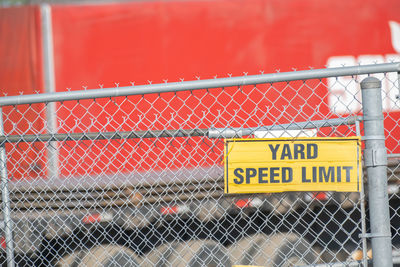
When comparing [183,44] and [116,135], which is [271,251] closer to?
[116,135]

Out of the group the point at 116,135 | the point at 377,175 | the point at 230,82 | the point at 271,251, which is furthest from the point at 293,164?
the point at 271,251

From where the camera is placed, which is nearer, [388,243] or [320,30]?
[388,243]

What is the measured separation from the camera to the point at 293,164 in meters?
2.42

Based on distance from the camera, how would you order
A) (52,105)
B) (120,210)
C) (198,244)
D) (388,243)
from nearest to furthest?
(388,243) → (120,210) → (198,244) → (52,105)

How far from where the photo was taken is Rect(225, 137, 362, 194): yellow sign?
240 cm

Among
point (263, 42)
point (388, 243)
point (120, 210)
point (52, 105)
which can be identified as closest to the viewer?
point (388, 243)

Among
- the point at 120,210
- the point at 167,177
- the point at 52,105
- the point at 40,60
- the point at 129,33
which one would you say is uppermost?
the point at 129,33

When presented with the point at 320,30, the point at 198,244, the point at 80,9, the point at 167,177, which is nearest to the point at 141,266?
the point at 198,244

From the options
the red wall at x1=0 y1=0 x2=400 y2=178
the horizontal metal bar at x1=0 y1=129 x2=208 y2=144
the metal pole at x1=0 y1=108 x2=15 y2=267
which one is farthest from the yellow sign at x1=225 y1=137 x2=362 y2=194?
the red wall at x1=0 y1=0 x2=400 y2=178

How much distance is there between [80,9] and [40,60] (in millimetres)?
659

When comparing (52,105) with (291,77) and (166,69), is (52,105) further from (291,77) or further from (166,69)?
(291,77)

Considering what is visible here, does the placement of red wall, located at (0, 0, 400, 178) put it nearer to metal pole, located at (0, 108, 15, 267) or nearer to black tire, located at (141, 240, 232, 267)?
black tire, located at (141, 240, 232, 267)

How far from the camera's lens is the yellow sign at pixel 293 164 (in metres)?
2.40

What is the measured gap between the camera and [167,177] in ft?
11.0
